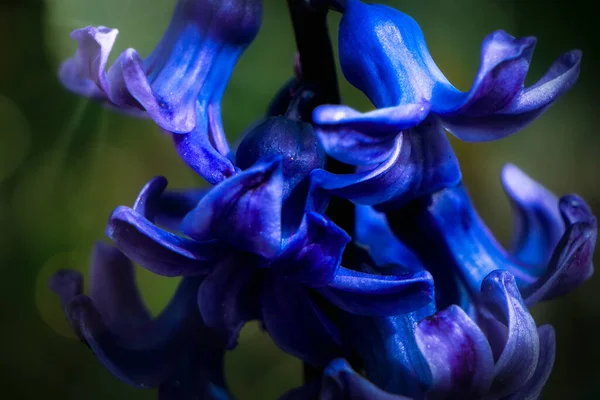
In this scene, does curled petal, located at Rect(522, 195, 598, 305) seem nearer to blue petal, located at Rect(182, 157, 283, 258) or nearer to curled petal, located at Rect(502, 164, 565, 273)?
curled petal, located at Rect(502, 164, 565, 273)

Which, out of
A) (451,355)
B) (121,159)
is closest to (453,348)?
(451,355)

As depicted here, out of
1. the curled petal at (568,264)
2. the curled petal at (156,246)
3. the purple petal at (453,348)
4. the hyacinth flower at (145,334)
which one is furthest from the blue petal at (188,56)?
the curled petal at (568,264)

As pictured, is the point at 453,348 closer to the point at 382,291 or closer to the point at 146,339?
the point at 382,291

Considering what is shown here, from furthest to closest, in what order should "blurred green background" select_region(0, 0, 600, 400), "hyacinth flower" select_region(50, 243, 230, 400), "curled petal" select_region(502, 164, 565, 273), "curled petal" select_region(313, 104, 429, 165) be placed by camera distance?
"blurred green background" select_region(0, 0, 600, 400), "curled petal" select_region(502, 164, 565, 273), "hyacinth flower" select_region(50, 243, 230, 400), "curled petal" select_region(313, 104, 429, 165)

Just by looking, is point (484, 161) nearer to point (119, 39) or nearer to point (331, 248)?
point (119, 39)

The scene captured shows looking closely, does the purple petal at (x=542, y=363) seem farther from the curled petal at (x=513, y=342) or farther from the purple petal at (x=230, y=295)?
the purple petal at (x=230, y=295)

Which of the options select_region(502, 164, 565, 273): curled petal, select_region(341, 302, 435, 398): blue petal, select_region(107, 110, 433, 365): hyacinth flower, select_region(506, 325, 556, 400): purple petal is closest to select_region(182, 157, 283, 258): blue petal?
select_region(107, 110, 433, 365): hyacinth flower
